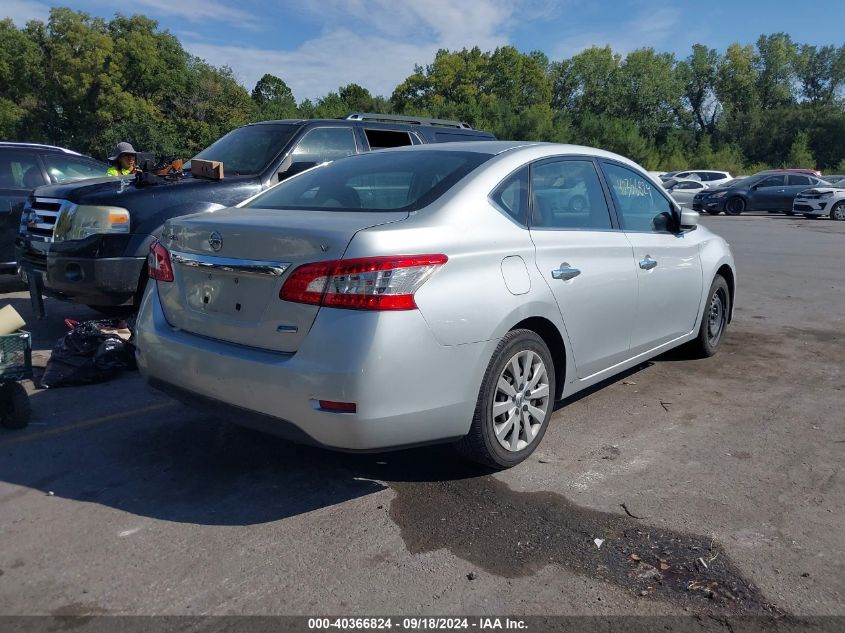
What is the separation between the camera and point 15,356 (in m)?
4.55

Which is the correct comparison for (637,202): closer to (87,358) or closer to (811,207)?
(87,358)

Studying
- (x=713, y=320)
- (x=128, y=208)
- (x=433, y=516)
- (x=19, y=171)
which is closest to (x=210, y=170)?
(x=128, y=208)

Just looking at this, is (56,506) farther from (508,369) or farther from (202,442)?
(508,369)

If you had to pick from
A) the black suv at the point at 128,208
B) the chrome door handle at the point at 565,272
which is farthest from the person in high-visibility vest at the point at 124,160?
the chrome door handle at the point at 565,272

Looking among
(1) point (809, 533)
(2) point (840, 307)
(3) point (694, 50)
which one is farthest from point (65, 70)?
(3) point (694, 50)

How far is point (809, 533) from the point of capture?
10.9 feet

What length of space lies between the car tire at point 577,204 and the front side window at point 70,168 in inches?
269

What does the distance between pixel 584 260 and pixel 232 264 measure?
2.02m

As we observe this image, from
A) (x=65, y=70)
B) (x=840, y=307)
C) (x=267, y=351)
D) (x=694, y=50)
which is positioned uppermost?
(x=694, y=50)

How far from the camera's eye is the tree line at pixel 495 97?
4956 centimetres

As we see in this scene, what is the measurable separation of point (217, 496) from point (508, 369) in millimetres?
1588

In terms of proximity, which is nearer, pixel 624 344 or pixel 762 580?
pixel 762 580

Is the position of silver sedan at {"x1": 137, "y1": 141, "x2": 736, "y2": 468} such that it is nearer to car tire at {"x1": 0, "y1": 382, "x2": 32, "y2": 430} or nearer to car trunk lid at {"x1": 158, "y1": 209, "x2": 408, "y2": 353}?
car trunk lid at {"x1": 158, "y1": 209, "x2": 408, "y2": 353}

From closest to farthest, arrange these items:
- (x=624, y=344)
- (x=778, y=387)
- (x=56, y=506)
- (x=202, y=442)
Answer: (x=56, y=506)
(x=202, y=442)
(x=624, y=344)
(x=778, y=387)
